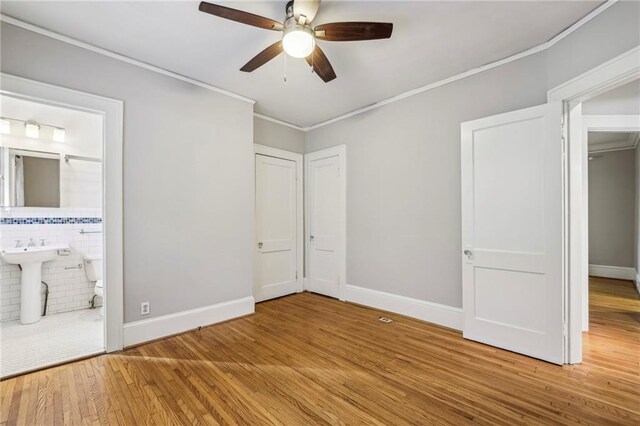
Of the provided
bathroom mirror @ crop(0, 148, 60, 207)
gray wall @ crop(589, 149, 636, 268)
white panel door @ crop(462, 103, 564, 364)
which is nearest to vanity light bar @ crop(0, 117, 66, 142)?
bathroom mirror @ crop(0, 148, 60, 207)

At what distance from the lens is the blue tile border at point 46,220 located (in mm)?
3438

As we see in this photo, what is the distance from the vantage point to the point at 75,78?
246 centimetres

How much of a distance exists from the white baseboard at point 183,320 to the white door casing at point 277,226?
0.55 m

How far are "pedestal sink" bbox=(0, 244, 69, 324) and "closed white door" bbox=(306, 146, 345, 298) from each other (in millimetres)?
3391

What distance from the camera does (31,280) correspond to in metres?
3.27

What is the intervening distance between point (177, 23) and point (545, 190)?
11.1ft

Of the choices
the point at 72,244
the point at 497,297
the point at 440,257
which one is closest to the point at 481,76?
the point at 440,257

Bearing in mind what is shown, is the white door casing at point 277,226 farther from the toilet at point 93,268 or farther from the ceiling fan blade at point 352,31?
the ceiling fan blade at point 352,31

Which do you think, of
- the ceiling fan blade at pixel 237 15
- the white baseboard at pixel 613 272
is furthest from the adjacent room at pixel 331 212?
the white baseboard at pixel 613 272

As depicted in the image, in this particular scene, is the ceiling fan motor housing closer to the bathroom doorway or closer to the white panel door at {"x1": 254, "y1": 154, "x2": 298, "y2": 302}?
the white panel door at {"x1": 254, "y1": 154, "x2": 298, "y2": 302}

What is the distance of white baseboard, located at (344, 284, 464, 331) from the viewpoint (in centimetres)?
311

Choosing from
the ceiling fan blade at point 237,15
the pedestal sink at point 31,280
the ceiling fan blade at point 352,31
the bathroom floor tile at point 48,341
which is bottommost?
the bathroom floor tile at point 48,341

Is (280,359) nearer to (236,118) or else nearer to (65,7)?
(236,118)

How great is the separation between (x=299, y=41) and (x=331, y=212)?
2.75 metres
